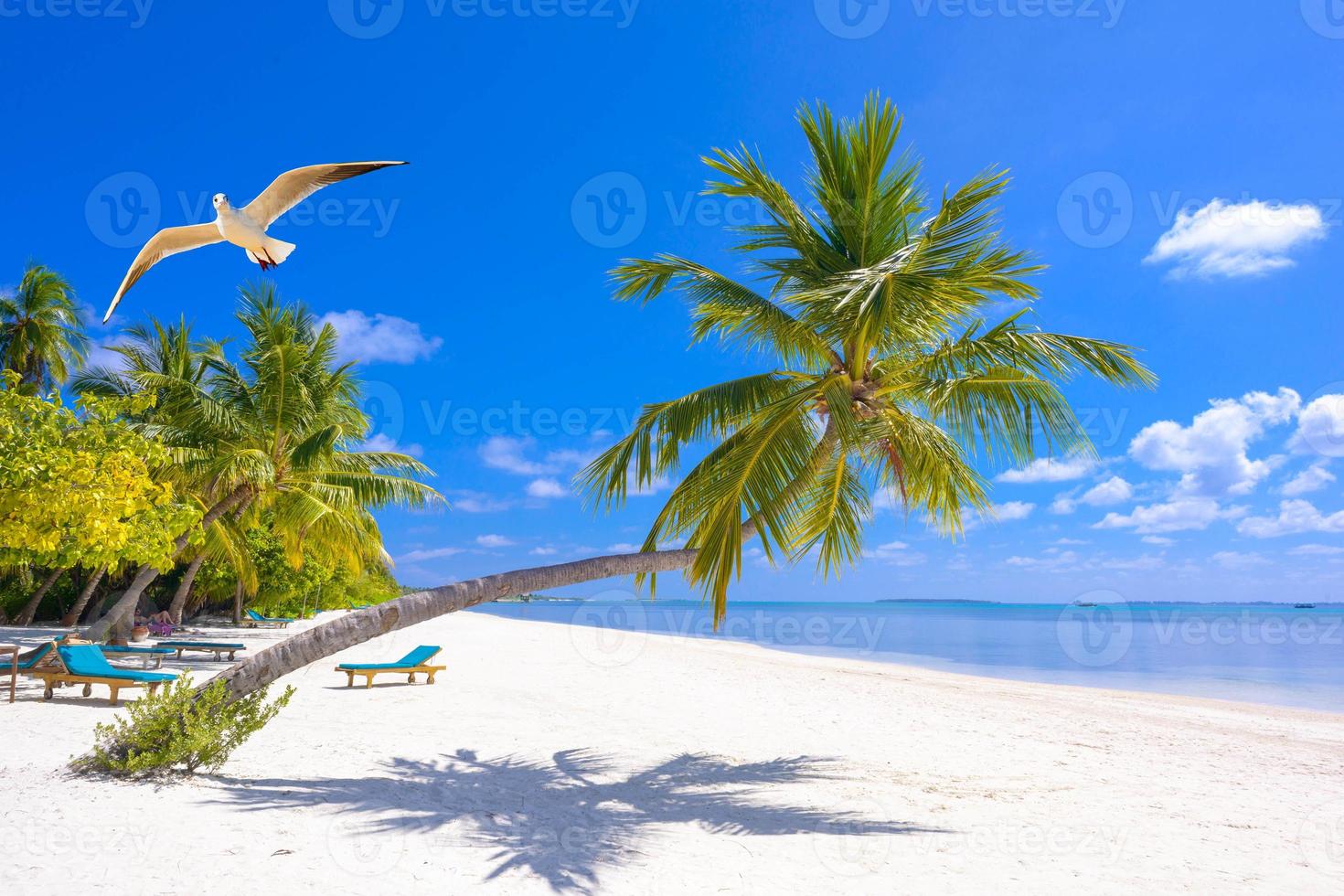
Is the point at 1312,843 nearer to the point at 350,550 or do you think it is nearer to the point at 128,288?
the point at 128,288

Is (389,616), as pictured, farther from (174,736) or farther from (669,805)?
(669,805)

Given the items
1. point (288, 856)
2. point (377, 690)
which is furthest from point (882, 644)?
point (288, 856)

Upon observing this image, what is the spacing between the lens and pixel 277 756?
21.3 feet

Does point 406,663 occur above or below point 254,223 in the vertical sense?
below

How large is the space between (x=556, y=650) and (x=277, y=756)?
14.7 meters

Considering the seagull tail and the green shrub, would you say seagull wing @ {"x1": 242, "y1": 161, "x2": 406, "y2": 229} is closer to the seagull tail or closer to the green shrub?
the seagull tail

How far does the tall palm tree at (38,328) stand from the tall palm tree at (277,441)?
11.1 metres

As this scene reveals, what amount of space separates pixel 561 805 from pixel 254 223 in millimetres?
5190

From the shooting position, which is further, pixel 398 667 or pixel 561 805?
pixel 398 667

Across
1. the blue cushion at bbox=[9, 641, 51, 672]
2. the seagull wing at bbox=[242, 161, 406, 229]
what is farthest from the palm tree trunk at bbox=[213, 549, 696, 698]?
the blue cushion at bbox=[9, 641, 51, 672]

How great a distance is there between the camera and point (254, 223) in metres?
6.35

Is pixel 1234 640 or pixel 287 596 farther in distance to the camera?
pixel 1234 640

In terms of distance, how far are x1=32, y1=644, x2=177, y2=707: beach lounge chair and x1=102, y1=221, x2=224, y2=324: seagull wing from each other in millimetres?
4700

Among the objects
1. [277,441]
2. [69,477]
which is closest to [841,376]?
[69,477]
